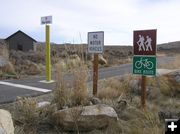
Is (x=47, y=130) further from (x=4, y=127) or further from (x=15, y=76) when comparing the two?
(x=15, y=76)

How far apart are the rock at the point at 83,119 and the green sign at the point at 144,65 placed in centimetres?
141

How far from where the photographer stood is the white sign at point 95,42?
9.23 metres

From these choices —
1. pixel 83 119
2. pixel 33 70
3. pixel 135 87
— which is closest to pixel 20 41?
pixel 33 70

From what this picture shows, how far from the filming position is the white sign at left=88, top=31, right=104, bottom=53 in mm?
9227

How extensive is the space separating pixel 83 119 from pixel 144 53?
6.71 feet

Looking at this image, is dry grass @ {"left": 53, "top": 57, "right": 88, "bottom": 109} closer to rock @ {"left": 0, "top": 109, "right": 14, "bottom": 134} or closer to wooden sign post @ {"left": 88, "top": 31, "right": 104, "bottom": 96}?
Answer: wooden sign post @ {"left": 88, "top": 31, "right": 104, "bottom": 96}

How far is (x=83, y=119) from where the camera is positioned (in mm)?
6988

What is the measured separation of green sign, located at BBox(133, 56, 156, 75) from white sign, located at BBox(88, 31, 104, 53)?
1.24 metres

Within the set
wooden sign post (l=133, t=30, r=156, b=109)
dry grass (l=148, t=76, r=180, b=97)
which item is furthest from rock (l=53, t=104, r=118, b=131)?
dry grass (l=148, t=76, r=180, b=97)

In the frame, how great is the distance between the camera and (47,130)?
717 centimetres

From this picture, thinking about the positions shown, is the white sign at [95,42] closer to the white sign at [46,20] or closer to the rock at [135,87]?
the rock at [135,87]

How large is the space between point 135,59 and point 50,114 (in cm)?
215

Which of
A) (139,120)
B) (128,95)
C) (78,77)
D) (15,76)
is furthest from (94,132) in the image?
(15,76)

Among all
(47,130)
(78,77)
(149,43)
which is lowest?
(47,130)
